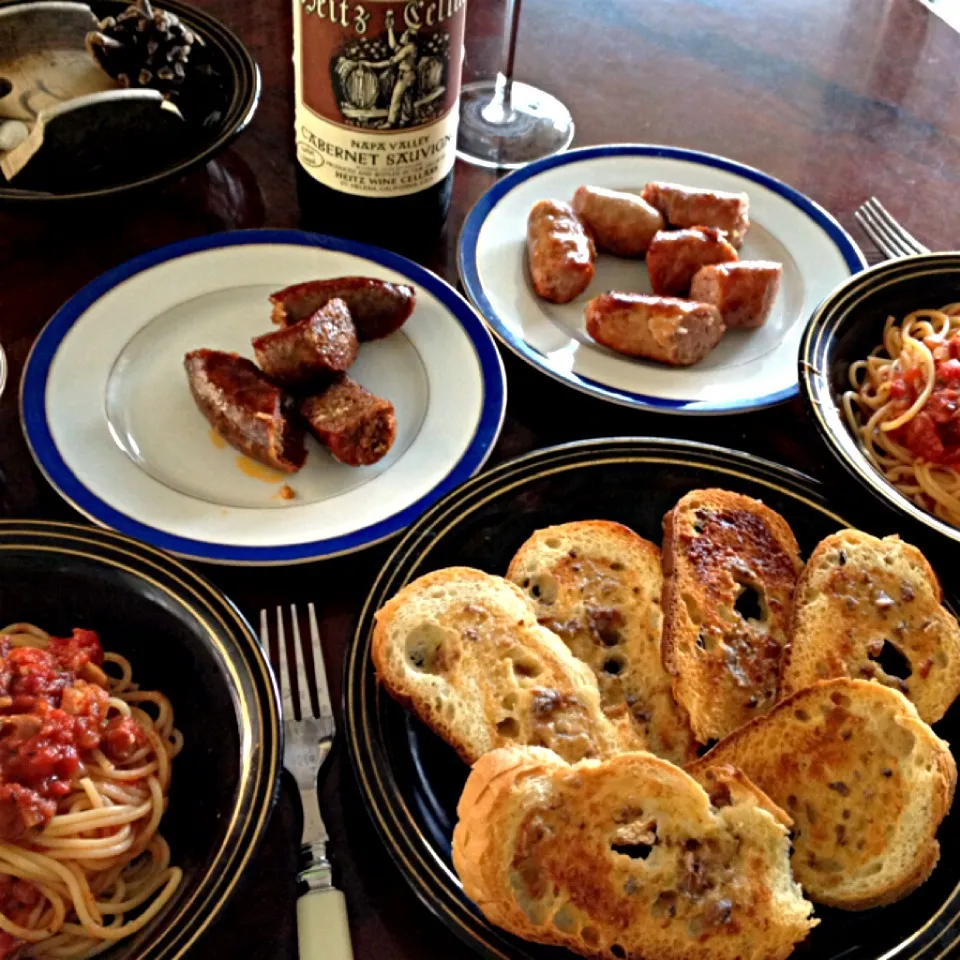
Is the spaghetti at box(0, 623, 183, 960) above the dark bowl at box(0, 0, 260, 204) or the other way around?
the other way around

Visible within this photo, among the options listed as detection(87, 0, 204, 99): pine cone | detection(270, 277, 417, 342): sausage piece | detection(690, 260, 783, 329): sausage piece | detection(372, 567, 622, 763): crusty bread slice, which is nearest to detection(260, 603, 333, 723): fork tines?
detection(372, 567, 622, 763): crusty bread slice

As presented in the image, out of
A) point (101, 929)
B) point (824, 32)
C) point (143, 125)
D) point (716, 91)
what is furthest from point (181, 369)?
point (824, 32)

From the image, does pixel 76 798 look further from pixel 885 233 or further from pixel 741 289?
pixel 885 233

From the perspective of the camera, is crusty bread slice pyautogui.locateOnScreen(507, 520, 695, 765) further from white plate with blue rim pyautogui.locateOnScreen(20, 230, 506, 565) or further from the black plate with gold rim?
white plate with blue rim pyautogui.locateOnScreen(20, 230, 506, 565)

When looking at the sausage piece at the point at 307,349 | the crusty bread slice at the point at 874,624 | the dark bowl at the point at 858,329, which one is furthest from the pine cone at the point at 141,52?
the crusty bread slice at the point at 874,624

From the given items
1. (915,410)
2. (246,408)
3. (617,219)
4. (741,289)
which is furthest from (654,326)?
(246,408)

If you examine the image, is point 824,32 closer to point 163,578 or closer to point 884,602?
point 884,602
